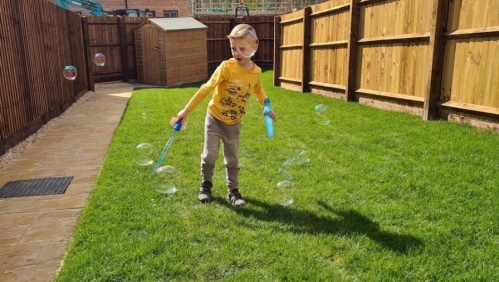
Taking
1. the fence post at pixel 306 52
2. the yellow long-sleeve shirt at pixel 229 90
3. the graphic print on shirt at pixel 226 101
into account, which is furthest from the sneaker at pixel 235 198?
the fence post at pixel 306 52

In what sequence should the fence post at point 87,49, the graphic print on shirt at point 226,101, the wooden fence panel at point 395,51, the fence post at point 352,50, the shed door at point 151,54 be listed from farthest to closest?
the shed door at point 151,54
the fence post at point 87,49
the fence post at point 352,50
the wooden fence panel at point 395,51
the graphic print on shirt at point 226,101

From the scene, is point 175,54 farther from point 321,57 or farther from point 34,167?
point 34,167

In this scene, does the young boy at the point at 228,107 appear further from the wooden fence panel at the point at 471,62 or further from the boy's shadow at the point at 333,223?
the wooden fence panel at the point at 471,62

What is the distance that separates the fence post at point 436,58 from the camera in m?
6.96

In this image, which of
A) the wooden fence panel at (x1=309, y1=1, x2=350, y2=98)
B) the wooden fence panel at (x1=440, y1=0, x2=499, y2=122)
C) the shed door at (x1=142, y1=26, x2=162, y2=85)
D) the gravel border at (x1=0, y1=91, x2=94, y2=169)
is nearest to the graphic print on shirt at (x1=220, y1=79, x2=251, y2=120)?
the gravel border at (x1=0, y1=91, x2=94, y2=169)

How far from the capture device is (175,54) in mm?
17016

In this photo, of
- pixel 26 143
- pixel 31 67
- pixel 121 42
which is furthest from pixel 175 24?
pixel 26 143

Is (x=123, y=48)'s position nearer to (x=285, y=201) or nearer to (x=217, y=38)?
(x=217, y=38)

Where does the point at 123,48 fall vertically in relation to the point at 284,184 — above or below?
above

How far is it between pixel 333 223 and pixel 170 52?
14.5 metres

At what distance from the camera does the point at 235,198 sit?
403 centimetres

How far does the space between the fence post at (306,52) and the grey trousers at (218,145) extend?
8647mm

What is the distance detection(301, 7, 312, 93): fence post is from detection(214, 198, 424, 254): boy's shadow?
350 inches

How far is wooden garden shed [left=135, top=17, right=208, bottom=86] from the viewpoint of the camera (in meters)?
16.6
